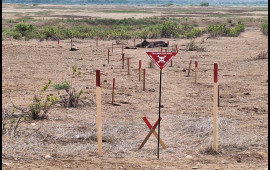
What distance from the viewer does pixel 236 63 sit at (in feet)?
60.3

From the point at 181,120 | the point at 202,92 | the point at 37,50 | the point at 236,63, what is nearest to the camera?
the point at 181,120

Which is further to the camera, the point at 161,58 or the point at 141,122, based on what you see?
the point at 141,122

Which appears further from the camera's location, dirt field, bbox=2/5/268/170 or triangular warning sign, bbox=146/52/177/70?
triangular warning sign, bbox=146/52/177/70

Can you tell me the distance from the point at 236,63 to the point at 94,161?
13054 mm

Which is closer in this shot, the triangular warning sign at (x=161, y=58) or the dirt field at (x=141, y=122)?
the dirt field at (x=141, y=122)

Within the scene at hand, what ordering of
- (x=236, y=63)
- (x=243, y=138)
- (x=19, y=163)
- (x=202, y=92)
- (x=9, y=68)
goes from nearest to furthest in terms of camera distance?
(x=19, y=163) < (x=243, y=138) < (x=202, y=92) < (x=9, y=68) < (x=236, y=63)

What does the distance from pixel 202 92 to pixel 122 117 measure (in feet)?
12.1

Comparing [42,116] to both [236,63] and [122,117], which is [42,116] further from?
[236,63]

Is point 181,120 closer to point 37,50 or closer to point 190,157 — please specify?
point 190,157

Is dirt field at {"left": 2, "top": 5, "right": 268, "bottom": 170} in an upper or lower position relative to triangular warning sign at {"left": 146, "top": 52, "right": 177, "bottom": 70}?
lower

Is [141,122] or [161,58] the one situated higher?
[161,58]

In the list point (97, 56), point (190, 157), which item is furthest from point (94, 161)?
point (97, 56)

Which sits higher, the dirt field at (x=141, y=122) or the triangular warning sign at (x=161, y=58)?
the triangular warning sign at (x=161, y=58)

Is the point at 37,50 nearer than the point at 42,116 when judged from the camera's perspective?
No
